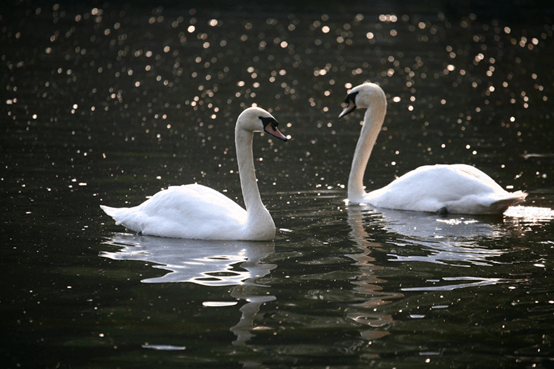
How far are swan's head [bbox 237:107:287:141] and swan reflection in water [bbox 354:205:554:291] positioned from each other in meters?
1.79

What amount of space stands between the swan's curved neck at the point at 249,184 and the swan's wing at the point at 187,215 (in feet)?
0.57

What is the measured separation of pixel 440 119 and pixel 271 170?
723cm

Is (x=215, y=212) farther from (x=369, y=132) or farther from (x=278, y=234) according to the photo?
(x=369, y=132)

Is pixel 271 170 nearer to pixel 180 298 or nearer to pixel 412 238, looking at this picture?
pixel 412 238

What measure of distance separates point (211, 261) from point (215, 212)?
1.00 metres

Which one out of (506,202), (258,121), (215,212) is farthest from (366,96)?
(215,212)

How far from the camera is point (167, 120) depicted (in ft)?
61.3

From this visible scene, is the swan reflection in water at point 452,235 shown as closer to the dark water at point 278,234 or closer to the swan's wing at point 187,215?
the dark water at point 278,234

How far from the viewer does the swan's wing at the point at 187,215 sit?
921 cm

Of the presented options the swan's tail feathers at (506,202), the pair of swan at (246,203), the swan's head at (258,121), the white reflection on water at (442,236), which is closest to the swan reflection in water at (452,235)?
the white reflection on water at (442,236)

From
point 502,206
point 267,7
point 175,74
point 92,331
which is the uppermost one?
Result: point 267,7

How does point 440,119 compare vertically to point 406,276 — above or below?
above

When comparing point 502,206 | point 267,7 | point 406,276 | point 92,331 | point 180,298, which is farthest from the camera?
point 267,7

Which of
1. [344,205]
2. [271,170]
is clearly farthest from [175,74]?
[344,205]
